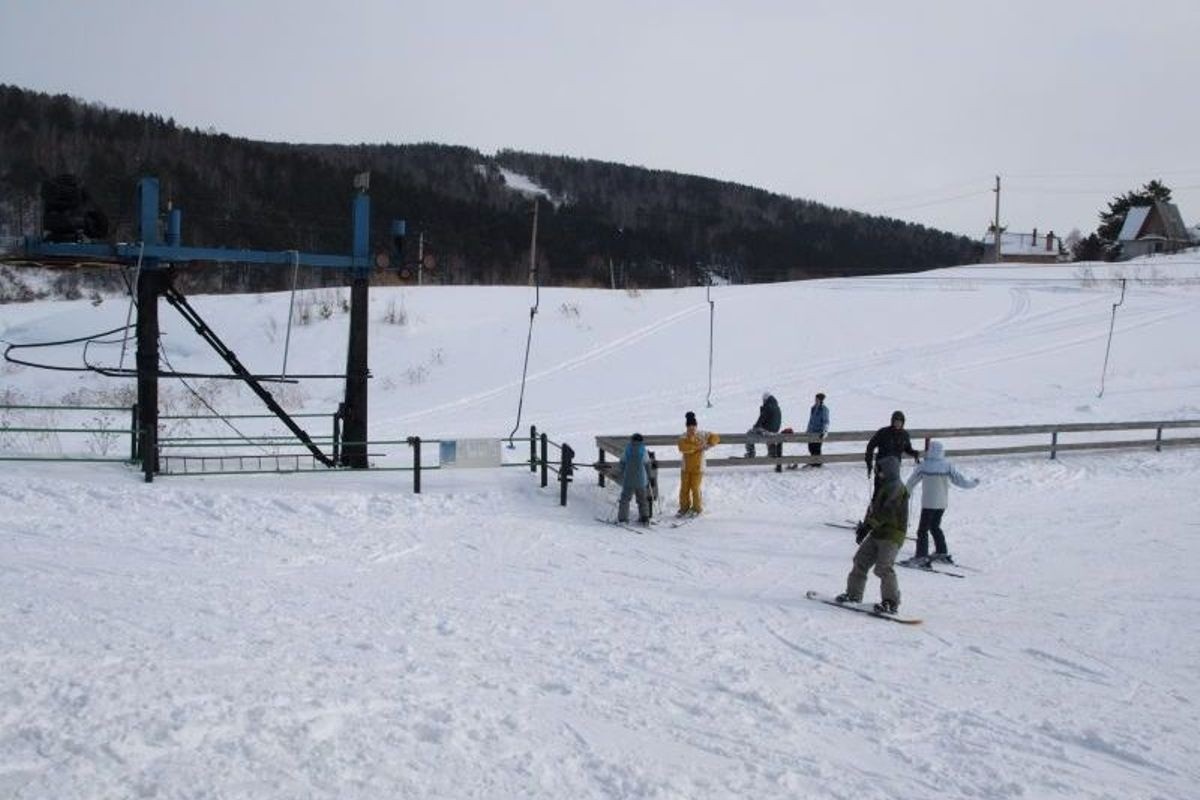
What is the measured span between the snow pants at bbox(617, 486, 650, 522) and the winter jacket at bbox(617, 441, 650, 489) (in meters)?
0.07

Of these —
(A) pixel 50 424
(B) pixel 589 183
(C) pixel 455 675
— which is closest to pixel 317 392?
(A) pixel 50 424

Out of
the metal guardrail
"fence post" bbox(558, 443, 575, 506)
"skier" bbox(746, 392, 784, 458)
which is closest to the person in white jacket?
the metal guardrail

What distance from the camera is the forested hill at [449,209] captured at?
70.4 m

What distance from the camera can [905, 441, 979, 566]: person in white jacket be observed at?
1162 cm

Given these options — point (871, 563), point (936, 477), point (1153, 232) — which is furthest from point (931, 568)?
point (1153, 232)

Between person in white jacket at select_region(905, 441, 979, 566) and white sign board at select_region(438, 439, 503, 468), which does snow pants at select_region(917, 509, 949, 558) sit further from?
white sign board at select_region(438, 439, 503, 468)

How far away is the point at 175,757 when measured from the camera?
17.2ft

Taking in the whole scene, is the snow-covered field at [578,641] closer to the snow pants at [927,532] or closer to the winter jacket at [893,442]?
the snow pants at [927,532]

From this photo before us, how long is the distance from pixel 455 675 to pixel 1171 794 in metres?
4.60

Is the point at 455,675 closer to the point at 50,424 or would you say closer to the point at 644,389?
the point at 50,424

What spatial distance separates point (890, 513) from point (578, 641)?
11.5 ft

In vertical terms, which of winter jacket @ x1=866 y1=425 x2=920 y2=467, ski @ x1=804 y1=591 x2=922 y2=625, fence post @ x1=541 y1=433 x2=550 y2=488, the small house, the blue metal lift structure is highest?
the small house

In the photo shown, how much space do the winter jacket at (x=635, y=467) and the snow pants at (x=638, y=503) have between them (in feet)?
0.22

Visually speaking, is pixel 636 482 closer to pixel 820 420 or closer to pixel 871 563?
pixel 871 563
